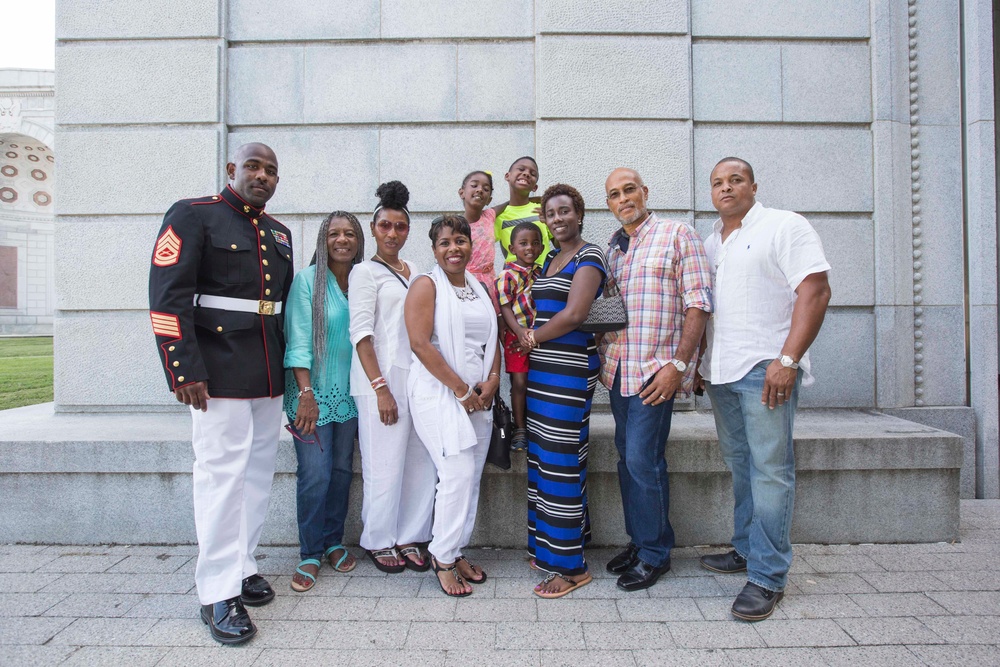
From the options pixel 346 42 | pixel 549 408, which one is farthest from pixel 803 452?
pixel 346 42

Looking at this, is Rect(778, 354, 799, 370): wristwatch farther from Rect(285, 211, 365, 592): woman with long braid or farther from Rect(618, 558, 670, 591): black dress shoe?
Rect(285, 211, 365, 592): woman with long braid

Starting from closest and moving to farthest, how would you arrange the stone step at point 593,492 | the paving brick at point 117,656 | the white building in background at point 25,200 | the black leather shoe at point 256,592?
the paving brick at point 117,656, the black leather shoe at point 256,592, the stone step at point 593,492, the white building in background at point 25,200

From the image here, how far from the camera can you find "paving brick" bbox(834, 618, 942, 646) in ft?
9.11

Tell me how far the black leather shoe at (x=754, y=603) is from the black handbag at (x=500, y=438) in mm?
1422

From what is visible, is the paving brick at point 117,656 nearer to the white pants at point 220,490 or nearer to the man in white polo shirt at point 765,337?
the white pants at point 220,490

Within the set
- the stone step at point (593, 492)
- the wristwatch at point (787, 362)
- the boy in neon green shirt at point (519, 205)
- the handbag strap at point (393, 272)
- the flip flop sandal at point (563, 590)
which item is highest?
the boy in neon green shirt at point (519, 205)

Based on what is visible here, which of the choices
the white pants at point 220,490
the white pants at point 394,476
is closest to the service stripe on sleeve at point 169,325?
the white pants at point 220,490

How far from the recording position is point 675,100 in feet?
16.6

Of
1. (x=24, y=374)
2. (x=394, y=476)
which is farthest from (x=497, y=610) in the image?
(x=24, y=374)

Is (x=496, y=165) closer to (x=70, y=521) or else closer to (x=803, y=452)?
(x=803, y=452)

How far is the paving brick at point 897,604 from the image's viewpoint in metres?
3.04

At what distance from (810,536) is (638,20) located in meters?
4.36

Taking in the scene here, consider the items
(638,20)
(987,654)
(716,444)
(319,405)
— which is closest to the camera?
(987,654)

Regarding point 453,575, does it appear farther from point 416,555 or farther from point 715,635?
point 715,635
